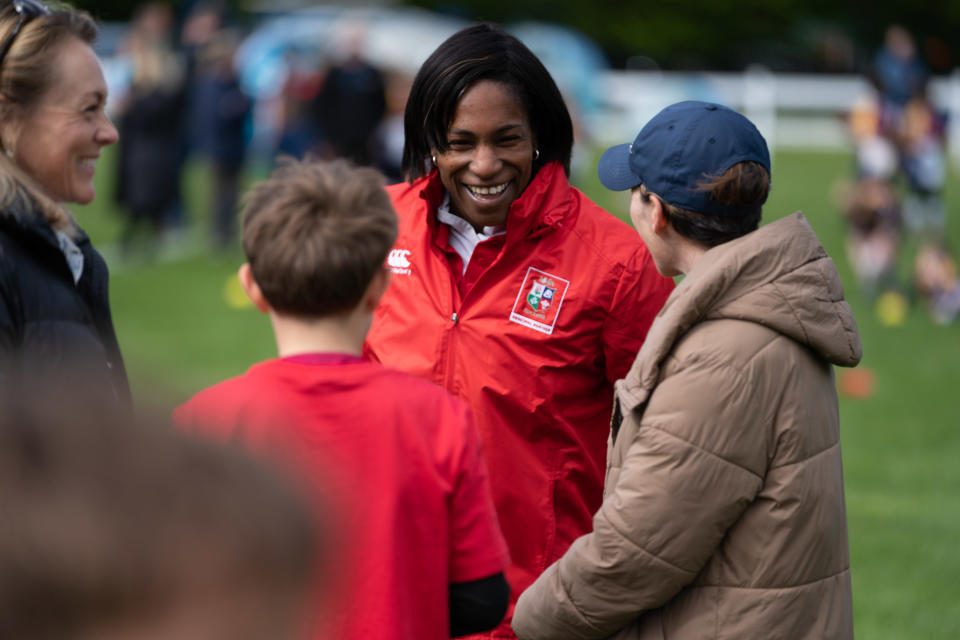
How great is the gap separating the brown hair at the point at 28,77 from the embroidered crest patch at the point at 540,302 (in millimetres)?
1074

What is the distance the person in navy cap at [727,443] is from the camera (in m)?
2.38

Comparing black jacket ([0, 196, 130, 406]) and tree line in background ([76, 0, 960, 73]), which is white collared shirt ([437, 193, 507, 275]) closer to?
black jacket ([0, 196, 130, 406])

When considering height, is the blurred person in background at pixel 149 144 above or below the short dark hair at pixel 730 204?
below

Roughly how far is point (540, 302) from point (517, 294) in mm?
61

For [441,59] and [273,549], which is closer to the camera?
[273,549]

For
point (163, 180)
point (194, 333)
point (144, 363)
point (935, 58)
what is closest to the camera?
point (144, 363)

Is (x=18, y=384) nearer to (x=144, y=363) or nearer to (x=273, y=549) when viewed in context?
(x=144, y=363)

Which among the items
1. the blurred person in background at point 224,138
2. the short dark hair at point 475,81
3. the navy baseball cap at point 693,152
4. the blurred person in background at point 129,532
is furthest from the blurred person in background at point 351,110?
the blurred person in background at point 129,532

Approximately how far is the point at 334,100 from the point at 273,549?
17138mm

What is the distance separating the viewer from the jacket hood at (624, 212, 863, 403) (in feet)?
7.93

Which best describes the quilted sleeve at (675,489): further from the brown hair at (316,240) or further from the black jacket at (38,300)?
the black jacket at (38,300)

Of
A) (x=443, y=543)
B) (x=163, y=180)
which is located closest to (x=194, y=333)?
(x=163, y=180)

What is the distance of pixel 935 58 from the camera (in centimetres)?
2100

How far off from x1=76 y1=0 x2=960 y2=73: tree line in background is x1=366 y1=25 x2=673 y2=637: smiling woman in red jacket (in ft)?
143
